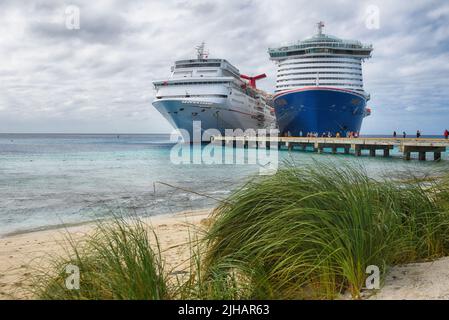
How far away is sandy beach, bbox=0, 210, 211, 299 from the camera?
14.2 ft

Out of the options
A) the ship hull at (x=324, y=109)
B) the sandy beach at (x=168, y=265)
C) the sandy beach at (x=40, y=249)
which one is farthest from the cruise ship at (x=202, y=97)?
the sandy beach at (x=40, y=249)

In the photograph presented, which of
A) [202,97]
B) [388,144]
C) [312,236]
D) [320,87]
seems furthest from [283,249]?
[202,97]

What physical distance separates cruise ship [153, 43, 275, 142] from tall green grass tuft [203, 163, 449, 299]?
37.7 m

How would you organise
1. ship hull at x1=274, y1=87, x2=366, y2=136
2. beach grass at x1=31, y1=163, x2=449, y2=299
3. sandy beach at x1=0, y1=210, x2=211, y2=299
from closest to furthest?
1. beach grass at x1=31, y1=163, x2=449, y2=299
2. sandy beach at x1=0, y1=210, x2=211, y2=299
3. ship hull at x1=274, y1=87, x2=366, y2=136

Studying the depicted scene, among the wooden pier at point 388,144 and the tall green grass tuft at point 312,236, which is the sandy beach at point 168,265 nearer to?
the tall green grass tuft at point 312,236

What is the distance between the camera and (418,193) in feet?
12.9

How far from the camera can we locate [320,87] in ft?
125

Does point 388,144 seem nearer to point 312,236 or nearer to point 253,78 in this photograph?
point 312,236

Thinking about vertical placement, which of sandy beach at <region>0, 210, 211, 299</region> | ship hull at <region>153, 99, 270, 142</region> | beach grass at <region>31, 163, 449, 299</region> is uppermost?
ship hull at <region>153, 99, 270, 142</region>

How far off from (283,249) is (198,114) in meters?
39.7

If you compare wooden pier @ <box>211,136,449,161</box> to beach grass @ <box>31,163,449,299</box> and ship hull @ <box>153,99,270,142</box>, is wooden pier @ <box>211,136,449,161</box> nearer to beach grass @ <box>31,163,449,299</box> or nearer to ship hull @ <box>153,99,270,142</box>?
ship hull @ <box>153,99,270,142</box>

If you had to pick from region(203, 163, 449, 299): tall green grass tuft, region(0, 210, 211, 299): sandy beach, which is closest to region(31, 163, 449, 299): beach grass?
region(203, 163, 449, 299): tall green grass tuft

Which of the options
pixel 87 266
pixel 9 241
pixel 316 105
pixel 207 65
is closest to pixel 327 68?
pixel 316 105
